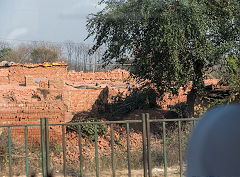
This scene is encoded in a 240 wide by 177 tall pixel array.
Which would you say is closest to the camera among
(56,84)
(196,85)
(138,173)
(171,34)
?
(138,173)

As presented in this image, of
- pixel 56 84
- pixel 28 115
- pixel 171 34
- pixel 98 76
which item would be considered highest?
pixel 171 34

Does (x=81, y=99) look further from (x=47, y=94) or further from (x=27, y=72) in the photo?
(x=27, y=72)

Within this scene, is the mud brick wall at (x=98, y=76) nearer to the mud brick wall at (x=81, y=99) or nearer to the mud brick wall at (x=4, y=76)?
the mud brick wall at (x=4, y=76)

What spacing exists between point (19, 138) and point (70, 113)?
767cm

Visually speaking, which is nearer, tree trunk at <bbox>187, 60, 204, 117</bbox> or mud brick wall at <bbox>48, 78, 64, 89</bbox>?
tree trunk at <bbox>187, 60, 204, 117</bbox>

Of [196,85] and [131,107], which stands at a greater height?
[196,85]

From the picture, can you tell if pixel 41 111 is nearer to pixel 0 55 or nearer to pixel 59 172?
pixel 59 172

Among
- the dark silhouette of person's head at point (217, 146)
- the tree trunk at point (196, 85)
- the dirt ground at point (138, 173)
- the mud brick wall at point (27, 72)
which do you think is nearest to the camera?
the dark silhouette of person's head at point (217, 146)

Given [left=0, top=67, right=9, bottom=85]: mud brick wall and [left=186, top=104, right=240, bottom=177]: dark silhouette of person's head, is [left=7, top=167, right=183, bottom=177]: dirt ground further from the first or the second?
[left=0, top=67, right=9, bottom=85]: mud brick wall

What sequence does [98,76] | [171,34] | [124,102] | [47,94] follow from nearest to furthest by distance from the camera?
[171,34], [124,102], [47,94], [98,76]

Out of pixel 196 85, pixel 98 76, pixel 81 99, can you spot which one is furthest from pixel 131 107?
pixel 98 76

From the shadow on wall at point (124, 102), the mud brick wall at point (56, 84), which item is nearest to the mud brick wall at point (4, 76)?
the mud brick wall at point (56, 84)

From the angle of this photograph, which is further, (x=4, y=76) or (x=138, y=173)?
(x=4, y=76)

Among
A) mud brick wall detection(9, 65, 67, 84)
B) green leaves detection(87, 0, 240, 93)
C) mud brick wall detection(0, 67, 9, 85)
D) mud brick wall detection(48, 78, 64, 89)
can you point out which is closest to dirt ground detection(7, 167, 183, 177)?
green leaves detection(87, 0, 240, 93)
